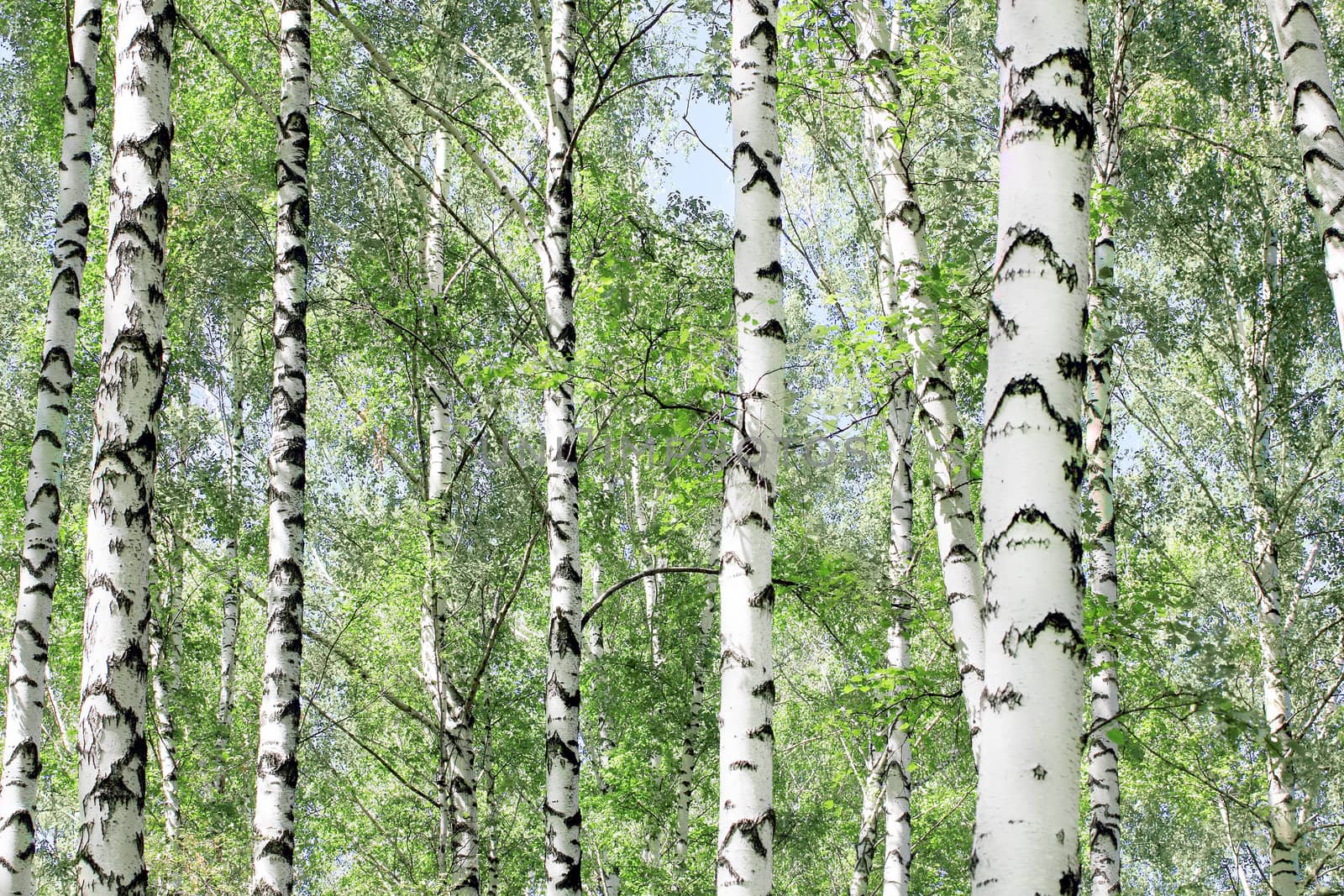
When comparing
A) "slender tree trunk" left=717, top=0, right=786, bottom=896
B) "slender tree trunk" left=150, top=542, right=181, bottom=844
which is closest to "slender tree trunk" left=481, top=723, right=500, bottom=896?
"slender tree trunk" left=150, top=542, right=181, bottom=844

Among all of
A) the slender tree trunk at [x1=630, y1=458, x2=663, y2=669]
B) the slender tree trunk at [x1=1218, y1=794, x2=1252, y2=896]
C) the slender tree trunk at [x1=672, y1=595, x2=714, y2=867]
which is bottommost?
the slender tree trunk at [x1=1218, y1=794, x2=1252, y2=896]

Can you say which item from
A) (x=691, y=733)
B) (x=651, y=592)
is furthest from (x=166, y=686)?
(x=651, y=592)

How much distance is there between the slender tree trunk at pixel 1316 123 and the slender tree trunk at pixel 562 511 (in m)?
3.86

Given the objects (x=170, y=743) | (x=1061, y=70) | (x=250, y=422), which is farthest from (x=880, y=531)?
(x=1061, y=70)

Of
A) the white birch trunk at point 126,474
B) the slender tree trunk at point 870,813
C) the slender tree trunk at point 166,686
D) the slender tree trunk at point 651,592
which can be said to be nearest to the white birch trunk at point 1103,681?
the slender tree trunk at point 870,813

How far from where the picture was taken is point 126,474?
4148mm

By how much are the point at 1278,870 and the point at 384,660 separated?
8157 millimetres

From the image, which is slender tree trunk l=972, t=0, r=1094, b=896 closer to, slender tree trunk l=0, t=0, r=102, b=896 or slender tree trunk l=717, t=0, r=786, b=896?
slender tree trunk l=717, t=0, r=786, b=896

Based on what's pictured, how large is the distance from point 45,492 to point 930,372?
190 inches

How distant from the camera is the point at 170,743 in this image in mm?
12422

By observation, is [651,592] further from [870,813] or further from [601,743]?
[870,813]

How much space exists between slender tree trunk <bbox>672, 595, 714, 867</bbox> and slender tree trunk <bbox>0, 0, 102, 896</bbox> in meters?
8.28

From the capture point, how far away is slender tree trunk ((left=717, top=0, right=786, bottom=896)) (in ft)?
14.4

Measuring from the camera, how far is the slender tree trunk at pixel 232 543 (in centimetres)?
1133
